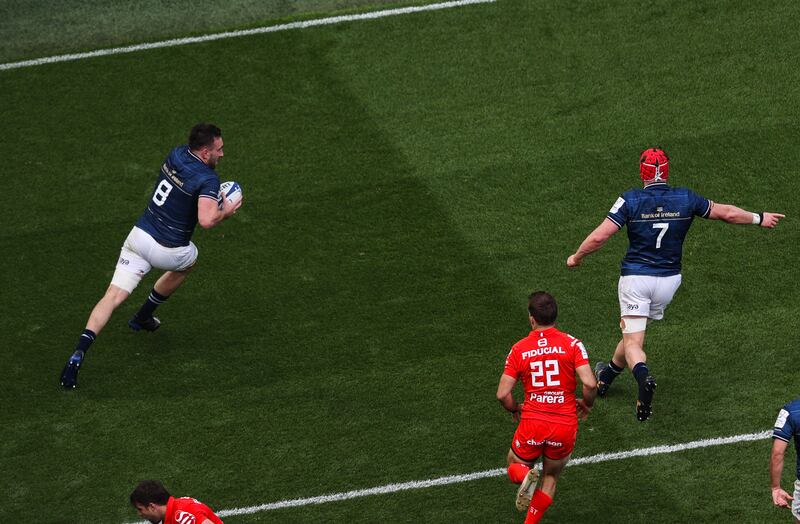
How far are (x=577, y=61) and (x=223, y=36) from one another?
4819 mm

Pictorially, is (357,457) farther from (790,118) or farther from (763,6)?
(763,6)

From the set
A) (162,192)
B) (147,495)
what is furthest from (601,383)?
(147,495)

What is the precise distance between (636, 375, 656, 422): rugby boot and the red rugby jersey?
12.4 ft

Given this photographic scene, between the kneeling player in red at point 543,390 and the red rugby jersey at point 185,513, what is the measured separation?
2.29m

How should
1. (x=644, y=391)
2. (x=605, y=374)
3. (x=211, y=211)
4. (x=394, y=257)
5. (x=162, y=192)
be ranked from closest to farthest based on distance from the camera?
(x=644, y=391)
(x=605, y=374)
(x=211, y=211)
(x=162, y=192)
(x=394, y=257)

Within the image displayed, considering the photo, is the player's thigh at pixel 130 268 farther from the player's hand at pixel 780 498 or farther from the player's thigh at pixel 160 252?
the player's hand at pixel 780 498

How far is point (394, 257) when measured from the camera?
13602 millimetres

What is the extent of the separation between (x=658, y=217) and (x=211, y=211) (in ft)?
12.9

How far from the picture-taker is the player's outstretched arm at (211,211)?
454 inches

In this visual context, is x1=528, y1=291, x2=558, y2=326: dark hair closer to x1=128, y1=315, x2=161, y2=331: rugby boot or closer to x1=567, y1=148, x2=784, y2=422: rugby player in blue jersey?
x1=567, y1=148, x2=784, y2=422: rugby player in blue jersey

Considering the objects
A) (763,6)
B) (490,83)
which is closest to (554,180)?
(490,83)

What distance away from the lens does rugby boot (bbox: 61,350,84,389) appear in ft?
39.0

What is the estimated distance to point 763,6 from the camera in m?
17.1

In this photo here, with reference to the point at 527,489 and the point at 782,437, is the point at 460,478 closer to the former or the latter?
the point at 527,489
